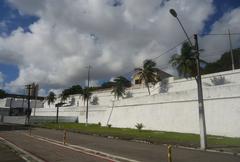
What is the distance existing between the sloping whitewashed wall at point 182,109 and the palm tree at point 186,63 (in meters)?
2.13

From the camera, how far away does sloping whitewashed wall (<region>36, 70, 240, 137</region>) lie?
27.1 meters

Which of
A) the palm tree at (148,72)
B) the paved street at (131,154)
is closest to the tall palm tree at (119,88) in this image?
the palm tree at (148,72)

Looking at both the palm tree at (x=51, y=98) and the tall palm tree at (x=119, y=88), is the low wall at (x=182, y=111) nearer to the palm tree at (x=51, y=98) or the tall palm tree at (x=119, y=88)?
the tall palm tree at (x=119, y=88)

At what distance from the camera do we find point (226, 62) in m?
57.8

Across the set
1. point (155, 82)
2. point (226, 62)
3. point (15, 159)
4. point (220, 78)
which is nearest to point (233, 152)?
point (15, 159)

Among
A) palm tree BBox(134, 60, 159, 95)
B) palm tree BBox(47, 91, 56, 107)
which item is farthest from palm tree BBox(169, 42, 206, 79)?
palm tree BBox(47, 91, 56, 107)

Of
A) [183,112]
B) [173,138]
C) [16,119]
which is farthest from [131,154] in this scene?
[16,119]

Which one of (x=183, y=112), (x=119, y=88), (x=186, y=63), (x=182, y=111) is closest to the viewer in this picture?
(x=183, y=112)

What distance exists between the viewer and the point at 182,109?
33344 millimetres

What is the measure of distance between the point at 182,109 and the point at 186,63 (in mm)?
8781

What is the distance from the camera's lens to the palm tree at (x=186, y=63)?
3953cm

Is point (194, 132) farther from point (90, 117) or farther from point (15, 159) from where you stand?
point (90, 117)

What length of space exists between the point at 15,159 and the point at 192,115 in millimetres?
23110

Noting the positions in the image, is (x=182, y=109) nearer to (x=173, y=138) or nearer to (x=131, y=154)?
(x=173, y=138)
